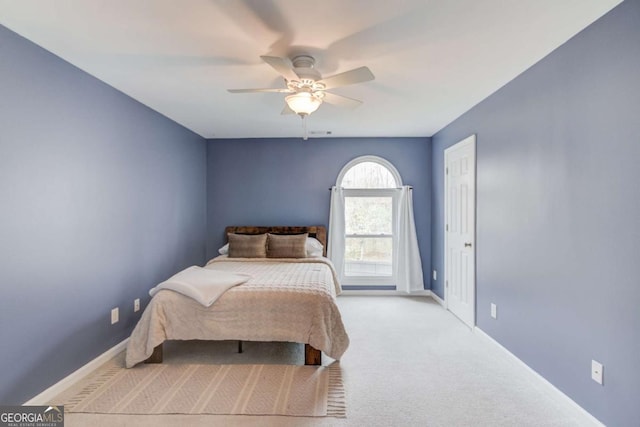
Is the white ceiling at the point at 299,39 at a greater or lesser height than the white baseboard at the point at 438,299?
greater

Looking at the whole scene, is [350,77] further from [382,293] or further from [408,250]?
[382,293]

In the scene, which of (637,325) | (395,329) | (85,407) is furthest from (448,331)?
(85,407)

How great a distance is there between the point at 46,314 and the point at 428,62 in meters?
3.26

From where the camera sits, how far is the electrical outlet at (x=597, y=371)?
73.6 inches

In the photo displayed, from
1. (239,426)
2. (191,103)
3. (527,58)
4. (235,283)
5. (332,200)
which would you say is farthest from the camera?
(332,200)

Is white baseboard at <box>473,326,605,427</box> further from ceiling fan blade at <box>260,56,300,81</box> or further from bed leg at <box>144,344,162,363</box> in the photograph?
bed leg at <box>144,344,162,363</box>

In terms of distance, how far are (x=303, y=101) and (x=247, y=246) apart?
2599mm

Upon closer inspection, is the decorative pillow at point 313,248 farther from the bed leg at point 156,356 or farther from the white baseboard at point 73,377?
the white baseboard at point 73,377

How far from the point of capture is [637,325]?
65.2 inches

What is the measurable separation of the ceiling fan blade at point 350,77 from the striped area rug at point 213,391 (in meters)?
2.18

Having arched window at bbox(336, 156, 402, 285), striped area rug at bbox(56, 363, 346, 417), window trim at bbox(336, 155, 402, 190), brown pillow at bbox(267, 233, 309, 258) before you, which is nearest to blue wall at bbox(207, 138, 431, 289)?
window trim at bbox(336, 155, 402, 190)

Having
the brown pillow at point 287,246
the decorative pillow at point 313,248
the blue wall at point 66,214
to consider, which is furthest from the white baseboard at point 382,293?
the blue wall at point 66,214

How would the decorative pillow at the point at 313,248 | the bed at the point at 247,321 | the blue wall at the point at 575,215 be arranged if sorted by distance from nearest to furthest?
the blue wall at the point at 575,215
the bed at the point at 247,321
the decorative pillow at the point at 313,248

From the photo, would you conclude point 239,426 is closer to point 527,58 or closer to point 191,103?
point 191,103
